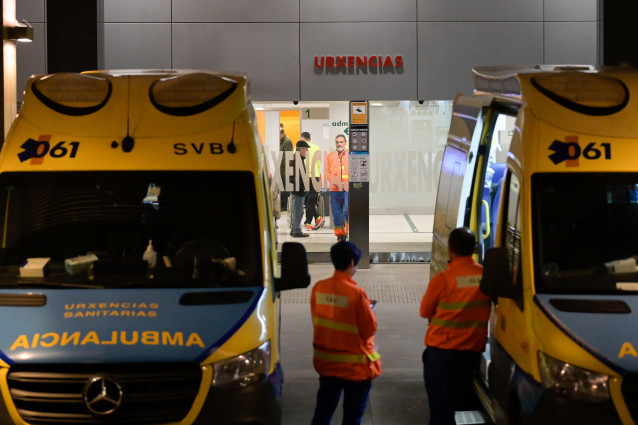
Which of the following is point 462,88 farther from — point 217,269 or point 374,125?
point 217,269

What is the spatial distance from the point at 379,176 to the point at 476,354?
371 inches

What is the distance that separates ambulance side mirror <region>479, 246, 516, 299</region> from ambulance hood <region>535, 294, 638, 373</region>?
0.66 feet

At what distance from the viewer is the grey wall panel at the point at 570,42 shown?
1538 cm

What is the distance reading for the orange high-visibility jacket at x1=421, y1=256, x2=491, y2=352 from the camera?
21.1 ft

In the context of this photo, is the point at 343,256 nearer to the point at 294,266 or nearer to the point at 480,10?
the point at 294,266

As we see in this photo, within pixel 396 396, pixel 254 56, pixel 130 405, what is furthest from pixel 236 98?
pixel 254 56

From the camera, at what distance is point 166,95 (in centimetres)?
659

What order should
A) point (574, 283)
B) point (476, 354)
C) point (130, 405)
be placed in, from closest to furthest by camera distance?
point (130, 405) < point (574, 283) < point (476, 354)

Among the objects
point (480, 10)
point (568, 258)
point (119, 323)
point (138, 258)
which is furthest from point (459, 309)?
point (480, 10)

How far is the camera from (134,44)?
15359 mm

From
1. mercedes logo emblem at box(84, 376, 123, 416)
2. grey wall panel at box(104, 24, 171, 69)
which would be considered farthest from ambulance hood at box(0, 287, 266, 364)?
grey wall panel at box(104, 24, 171, 69)

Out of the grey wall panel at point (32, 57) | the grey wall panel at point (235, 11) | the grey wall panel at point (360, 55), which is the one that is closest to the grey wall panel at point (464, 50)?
the grey wall panel at point (360, 55)

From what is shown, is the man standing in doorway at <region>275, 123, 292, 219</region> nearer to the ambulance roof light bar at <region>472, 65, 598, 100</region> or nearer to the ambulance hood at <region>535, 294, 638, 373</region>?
the ambulance roof light bar at <region>472, 65, 598, 100</region>

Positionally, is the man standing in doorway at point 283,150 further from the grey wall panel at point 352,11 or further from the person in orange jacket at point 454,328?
the person in orange jacket at point 454,328
